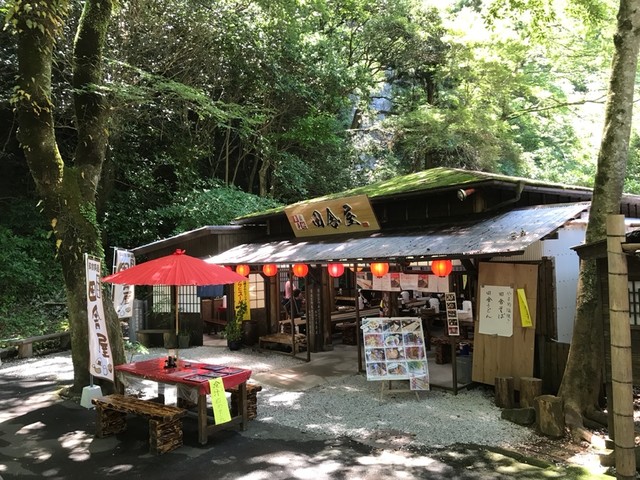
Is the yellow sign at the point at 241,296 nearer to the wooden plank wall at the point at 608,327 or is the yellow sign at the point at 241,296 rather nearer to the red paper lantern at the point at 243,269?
the red paper lantern at the point at 243,269

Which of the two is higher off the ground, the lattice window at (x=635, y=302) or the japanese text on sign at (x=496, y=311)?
the lattice window at (x=635, y=302)

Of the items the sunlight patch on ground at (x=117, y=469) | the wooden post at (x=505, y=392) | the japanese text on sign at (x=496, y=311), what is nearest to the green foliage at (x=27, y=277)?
the sunlight patch on ground at (x=117, y=469)

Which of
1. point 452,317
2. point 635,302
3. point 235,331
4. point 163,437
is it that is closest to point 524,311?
point 452,317

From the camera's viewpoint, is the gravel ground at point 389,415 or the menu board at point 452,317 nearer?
the gravel ground at point 389,415

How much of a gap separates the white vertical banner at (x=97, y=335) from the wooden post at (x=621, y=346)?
7579 millimetres

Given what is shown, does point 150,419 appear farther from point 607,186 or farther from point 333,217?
point 333,217

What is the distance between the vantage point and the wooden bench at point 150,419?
252 inches

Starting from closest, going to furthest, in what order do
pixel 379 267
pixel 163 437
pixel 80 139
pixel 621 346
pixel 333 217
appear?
1. pixel 621 346
2. pixel 163 437
3. pixel 379 267
4. pixel 80 139
5. pixel 333 217

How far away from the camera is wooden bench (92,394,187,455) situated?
6.39m

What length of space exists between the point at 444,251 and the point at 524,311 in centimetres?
176

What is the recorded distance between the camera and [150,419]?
6.45 m

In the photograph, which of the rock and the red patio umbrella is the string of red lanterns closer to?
the red patio umbrella

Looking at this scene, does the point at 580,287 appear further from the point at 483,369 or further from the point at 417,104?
the point at 417,104

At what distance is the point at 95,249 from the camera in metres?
9.18
